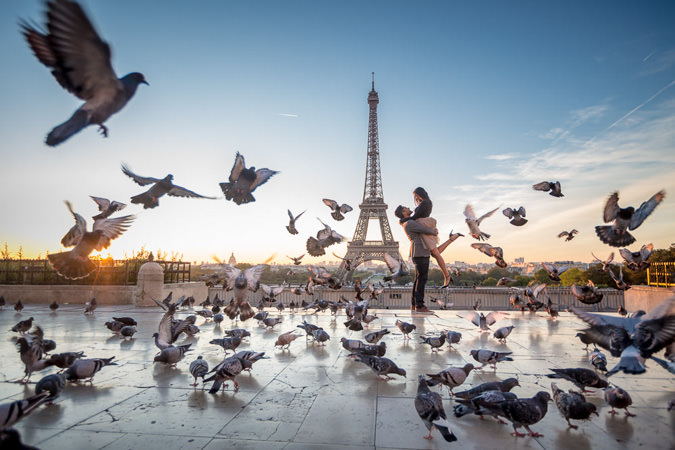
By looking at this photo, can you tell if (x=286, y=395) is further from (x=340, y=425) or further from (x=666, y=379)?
(x=666, y=379)

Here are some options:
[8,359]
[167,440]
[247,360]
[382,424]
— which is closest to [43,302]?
[8,359]

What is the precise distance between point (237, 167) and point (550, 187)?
989 cm

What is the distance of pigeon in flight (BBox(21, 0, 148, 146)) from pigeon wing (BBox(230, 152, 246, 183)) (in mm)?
2417

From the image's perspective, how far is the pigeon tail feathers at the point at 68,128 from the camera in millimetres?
2521

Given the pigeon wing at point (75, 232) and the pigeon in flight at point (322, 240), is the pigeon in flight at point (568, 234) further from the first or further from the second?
the pigeon wing at point (75, 232)

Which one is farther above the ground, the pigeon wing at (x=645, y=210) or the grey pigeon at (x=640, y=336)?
the pigeon wing at (x=645, y=210)

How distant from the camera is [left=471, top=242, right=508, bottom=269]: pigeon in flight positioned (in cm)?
1122

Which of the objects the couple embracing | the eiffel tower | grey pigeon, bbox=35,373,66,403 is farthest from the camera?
the eiffel tower

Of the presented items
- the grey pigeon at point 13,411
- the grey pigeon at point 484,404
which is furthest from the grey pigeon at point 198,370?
the grey pigeon at point 484,404

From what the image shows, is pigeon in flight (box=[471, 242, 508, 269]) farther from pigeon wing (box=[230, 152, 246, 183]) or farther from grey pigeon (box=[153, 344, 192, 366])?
grey pigeon (box=[153, 344, 192, 366])

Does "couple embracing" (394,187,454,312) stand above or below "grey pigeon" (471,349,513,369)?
above

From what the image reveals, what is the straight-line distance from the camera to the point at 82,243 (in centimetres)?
480

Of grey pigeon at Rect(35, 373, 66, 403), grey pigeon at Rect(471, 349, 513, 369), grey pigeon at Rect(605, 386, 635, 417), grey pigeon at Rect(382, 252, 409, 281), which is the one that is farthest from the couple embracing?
grey pigeon at Rect(35, 373, 66, 403)

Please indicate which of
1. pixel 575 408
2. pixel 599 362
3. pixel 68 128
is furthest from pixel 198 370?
pixel 599 362
